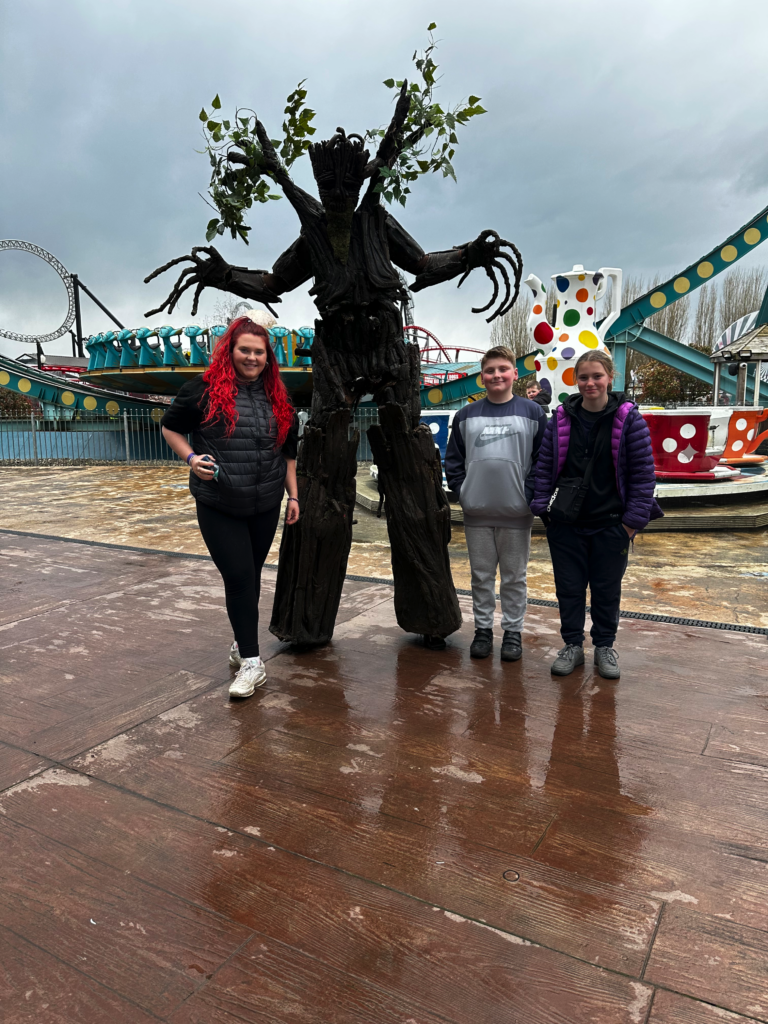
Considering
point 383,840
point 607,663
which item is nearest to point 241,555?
point 383,840

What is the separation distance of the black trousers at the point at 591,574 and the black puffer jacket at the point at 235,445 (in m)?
1.33

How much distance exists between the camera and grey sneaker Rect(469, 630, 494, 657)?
3285 mm

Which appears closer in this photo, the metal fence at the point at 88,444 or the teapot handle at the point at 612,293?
the teapot handle at the point at 612,293

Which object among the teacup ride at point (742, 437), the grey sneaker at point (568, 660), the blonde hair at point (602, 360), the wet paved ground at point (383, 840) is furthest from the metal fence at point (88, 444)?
the blonde hair at point (602, 360)

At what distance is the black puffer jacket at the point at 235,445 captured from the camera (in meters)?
2.72

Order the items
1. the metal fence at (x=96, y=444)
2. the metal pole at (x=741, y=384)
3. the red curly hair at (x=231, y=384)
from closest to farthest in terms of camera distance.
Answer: the red curly hair at (x=231, y=384) < the metal pole at (x=741, y=384) < the metal fence at (x=96, y=444)

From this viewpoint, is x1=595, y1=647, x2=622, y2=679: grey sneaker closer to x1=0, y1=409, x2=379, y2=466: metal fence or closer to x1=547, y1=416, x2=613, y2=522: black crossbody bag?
x1=547, y1=416, x2=613, y2=522: black crossbody bag

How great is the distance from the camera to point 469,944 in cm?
150

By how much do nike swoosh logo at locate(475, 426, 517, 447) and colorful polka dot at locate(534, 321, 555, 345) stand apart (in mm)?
5486

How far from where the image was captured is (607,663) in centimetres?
304

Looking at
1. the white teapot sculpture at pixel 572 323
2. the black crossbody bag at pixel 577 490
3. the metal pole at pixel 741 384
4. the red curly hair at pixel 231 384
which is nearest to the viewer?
the red curly hair at pixel 231 384

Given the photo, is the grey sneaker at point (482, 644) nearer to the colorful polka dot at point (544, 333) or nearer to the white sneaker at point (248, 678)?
the white sneaker at point (248, 678)

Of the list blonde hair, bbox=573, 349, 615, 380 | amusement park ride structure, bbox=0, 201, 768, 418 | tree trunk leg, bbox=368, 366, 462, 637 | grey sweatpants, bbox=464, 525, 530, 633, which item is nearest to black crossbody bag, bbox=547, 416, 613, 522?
blonde hair, bbox=573, 349, 615, 380

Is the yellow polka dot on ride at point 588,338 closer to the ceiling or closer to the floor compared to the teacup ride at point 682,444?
closer to the ceiling
